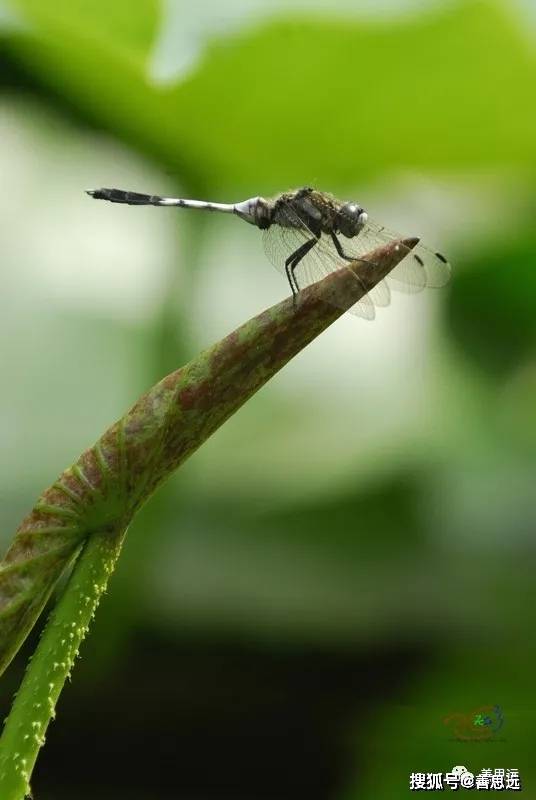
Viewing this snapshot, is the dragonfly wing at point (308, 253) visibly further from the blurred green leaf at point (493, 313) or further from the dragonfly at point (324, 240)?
the blurred green leaf at point (493, 313)

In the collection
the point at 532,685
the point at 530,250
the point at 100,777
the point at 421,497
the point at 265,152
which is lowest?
the point at 100,777

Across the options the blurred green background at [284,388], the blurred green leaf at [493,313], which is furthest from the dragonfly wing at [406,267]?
the blurred green leaf at [493,313]

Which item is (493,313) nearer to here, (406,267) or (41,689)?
(406,267)

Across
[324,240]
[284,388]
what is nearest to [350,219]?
[324,240]

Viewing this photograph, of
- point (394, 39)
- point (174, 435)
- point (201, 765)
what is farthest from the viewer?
point (201, 765)

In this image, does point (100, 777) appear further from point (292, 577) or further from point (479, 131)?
point (479, 131)

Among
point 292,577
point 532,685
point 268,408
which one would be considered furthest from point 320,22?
point 532,685

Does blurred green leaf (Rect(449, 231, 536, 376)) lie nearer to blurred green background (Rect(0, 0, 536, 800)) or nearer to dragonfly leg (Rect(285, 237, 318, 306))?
blurred green background (Rect(0, 0, 536, 800))
